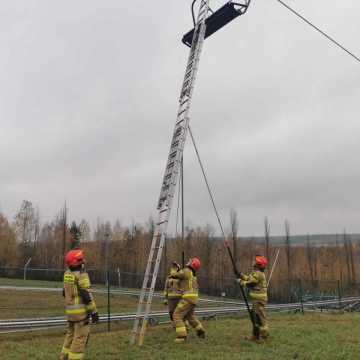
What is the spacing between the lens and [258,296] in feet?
35.4

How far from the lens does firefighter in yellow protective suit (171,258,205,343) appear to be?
1036 centimetres

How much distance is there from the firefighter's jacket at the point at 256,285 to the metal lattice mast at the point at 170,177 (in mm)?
2366

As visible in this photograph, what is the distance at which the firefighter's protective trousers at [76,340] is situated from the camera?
290 inches

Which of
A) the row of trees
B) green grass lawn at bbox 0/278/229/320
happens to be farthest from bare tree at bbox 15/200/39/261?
green grass lawn at bbox 0/278/229/320

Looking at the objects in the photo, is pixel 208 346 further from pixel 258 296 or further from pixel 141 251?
pixel 141 251

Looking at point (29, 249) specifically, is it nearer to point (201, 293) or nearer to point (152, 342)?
point (201, 293)

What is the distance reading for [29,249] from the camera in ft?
186

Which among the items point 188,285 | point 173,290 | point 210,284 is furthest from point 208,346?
point 210,284

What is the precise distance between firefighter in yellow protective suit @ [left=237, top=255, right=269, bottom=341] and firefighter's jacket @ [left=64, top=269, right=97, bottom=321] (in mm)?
4371

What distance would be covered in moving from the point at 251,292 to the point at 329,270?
59.8 m

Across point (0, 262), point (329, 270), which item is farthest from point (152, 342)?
point (329, 270)

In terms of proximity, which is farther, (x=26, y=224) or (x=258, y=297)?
Result: (x=26, y=224)

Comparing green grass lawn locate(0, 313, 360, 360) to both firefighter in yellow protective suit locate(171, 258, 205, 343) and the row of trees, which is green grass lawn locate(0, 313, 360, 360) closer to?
firefighter in yellow protective suit locate(171, 258, 205, 343)

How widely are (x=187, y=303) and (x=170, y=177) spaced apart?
3181 millimetres
